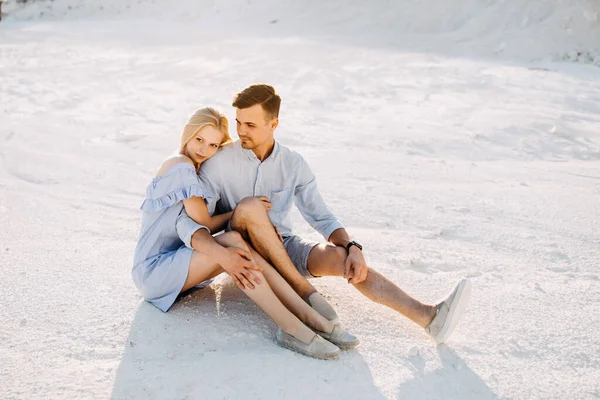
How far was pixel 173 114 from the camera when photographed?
6.63m

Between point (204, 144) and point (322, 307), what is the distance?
2.91 feet

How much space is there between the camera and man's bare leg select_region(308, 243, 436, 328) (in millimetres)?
2959

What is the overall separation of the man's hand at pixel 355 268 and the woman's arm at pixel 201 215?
0.58 meters

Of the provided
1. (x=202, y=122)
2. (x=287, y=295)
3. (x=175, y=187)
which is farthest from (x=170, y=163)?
(x=287, y=295)

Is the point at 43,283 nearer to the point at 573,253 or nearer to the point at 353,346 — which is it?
the point at 353,346

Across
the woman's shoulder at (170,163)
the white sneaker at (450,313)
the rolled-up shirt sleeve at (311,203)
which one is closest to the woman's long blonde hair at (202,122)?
the woman's shoulder at (170,163)

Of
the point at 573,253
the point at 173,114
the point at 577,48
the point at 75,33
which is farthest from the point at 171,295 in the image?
the point at 75,33

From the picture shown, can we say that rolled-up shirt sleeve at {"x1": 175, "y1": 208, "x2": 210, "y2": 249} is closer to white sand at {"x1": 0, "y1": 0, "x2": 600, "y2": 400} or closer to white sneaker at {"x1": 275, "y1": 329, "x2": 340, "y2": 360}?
white sand at {"x1": 0, "y1": 0, "x2": 600, "y2": 400}

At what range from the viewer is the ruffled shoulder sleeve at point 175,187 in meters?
2.96

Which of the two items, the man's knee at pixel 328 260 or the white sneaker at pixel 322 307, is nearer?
the white sneaker at pixel 322 307

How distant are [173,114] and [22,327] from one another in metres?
3.97

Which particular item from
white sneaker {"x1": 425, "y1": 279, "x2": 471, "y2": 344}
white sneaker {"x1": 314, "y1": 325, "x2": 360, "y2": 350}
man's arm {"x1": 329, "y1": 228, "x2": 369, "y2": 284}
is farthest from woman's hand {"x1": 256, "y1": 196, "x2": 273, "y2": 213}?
white sneaker {"x1": 425, "y1": 279, "x2": 471, "y2": 344}

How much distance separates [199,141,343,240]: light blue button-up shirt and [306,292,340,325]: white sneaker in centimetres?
40

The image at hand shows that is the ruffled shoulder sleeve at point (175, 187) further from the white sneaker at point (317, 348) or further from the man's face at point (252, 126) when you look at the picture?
the white sneaker at point (317, 348)
